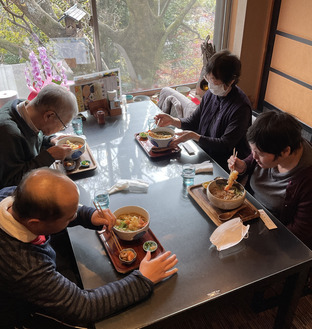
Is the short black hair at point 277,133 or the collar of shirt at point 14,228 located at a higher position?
the short black hair at point 277,133

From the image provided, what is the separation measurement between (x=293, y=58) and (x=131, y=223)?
2928mm

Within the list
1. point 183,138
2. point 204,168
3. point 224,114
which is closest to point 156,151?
point 183,138

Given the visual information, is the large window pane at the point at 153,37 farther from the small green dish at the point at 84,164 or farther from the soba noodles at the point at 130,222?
the soba noodles at the point at 130,222

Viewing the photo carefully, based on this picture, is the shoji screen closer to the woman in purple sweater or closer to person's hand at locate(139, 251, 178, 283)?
the woman in purple sweater

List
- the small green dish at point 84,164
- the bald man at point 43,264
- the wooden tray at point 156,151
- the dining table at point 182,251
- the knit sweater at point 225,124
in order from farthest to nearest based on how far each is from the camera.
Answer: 1. the knit sweater at point 225,124
2. the wooden tray at point 156,151
3. the small green dish at point 84,164
4. the dining table at point 182,251
5. the bald man at point 43,264

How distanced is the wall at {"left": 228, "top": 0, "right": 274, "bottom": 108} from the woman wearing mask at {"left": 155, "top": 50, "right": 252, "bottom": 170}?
5.14ft

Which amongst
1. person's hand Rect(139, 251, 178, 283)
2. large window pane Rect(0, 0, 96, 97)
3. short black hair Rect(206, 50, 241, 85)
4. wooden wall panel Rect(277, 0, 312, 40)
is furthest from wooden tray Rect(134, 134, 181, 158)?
wooden wall panel Rect(277, 0, 312, 40)

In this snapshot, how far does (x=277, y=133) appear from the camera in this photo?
62.4 inches

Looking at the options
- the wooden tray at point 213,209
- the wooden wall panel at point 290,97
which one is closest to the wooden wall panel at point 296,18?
the wooden wall panel at point 290,97

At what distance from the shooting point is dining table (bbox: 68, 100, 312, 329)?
1252 mm

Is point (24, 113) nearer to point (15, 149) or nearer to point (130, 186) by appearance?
point (15, 149)

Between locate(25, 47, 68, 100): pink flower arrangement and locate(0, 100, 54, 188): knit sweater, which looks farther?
locate(25, 47, 68, 100): pink flower arrangement

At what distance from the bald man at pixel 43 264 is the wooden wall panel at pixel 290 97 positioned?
2.96m

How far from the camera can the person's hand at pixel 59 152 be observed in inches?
79.0
